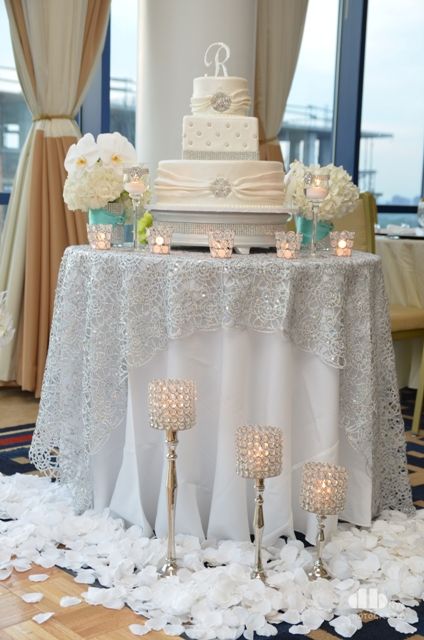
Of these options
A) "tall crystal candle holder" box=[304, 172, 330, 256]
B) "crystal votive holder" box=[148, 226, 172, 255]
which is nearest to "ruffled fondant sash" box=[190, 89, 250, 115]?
"tall crystal candle holder" box=[304, 172, 330, 256]

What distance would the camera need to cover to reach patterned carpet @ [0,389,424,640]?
7.39ft

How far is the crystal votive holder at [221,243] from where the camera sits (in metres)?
2.70

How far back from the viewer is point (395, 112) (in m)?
6.73

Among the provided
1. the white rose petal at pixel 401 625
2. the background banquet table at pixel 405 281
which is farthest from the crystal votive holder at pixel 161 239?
the background banquet table at pixel 405 281

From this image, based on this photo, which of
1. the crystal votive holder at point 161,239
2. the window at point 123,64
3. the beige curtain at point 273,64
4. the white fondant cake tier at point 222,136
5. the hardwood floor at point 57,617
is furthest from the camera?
the beige curtain at point 273,64

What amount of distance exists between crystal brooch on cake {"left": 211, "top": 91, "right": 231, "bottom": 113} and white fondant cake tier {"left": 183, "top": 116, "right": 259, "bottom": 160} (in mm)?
48

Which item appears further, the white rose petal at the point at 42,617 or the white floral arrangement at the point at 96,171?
the white floral arrangement at the point at 96,171

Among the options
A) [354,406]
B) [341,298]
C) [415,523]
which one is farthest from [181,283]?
[415,523]

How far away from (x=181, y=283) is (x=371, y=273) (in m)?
0.61

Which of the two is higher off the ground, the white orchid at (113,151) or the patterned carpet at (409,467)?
the white orchid at (113,151)

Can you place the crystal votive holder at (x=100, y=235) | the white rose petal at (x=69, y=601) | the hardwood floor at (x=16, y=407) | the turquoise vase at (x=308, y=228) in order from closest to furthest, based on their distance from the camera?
1. the white rose petal at (x=69, y=601)
2. the crystal votive holder at (x=100, y=235)
3. the turquoise vase at (x=308, y=228)
4. the hardwood floor at (x=16, y=407)

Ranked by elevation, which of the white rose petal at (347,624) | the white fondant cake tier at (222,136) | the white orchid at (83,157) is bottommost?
the white rose petal at (347,624)
